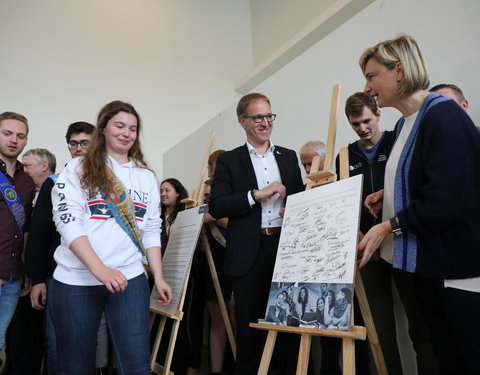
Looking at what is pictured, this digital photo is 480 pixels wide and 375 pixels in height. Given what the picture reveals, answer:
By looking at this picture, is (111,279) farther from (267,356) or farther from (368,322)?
(368,322)

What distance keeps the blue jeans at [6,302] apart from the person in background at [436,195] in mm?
1705

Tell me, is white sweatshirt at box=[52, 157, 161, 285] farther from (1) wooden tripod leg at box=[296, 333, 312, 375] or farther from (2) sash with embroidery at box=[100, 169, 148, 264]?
(1) wooden tripod leg at box=[296, 333, 312, 375]

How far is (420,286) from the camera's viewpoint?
1.49m

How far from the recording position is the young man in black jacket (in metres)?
1.72

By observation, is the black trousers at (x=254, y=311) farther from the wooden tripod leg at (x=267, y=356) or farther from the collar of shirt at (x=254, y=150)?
the collar of shirt at (x=254, y=150)

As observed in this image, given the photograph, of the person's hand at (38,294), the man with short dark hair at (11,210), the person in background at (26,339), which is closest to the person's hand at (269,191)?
the person's hand at (38,294)

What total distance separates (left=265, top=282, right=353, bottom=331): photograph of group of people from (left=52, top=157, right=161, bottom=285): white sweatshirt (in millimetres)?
554

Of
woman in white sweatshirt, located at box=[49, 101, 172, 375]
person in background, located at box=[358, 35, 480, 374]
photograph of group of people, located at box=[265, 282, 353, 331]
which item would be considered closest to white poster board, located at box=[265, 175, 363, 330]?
photograph of group of people, located at box=[265, 282, 353, 331]

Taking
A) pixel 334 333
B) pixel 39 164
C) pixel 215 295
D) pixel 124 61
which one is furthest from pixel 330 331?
pixel 124 61

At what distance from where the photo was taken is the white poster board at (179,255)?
6.48 ft

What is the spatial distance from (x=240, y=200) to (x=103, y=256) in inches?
25.6

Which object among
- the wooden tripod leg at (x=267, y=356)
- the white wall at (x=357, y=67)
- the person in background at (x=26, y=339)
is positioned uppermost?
the white wall at (x=357, y=67)

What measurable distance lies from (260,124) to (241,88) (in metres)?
6.05

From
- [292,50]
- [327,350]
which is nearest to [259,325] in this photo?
[327,350]
